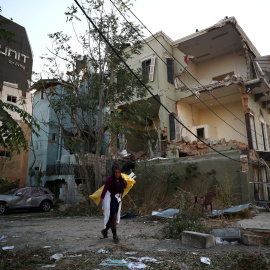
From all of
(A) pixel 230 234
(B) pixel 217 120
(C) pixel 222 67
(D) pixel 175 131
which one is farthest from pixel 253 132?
(A) pixel 230 234

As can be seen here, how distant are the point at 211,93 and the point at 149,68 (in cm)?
457

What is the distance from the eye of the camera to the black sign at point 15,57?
90.4 ft

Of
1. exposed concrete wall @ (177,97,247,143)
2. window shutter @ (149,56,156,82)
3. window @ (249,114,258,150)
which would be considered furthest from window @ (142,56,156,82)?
window @ (249,114,258,150)

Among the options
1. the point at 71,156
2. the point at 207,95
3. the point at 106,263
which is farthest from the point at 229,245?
the point at 71,156

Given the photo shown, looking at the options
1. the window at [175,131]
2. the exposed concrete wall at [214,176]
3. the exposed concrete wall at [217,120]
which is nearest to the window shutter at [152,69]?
the exposed concrete wall at [217,120]

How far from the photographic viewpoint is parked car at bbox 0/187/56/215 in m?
12.9

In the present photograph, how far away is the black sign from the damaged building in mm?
16570

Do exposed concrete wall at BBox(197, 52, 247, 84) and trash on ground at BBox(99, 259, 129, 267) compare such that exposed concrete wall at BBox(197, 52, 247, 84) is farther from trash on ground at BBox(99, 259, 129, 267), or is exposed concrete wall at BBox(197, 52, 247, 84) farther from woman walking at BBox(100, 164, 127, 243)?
trash on ground at BBox(99, 259, 129, 267)

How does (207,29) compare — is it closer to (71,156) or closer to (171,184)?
(171,184)

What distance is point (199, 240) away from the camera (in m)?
4.42

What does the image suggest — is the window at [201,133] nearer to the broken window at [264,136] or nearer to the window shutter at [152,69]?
the broken window at [264,136]

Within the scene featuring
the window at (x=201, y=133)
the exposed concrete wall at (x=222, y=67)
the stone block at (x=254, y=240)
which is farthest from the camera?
the exposed concrete wall at (x=222, y=67)

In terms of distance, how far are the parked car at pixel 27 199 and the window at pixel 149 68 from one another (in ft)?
31.6

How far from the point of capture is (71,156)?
60.5ft
